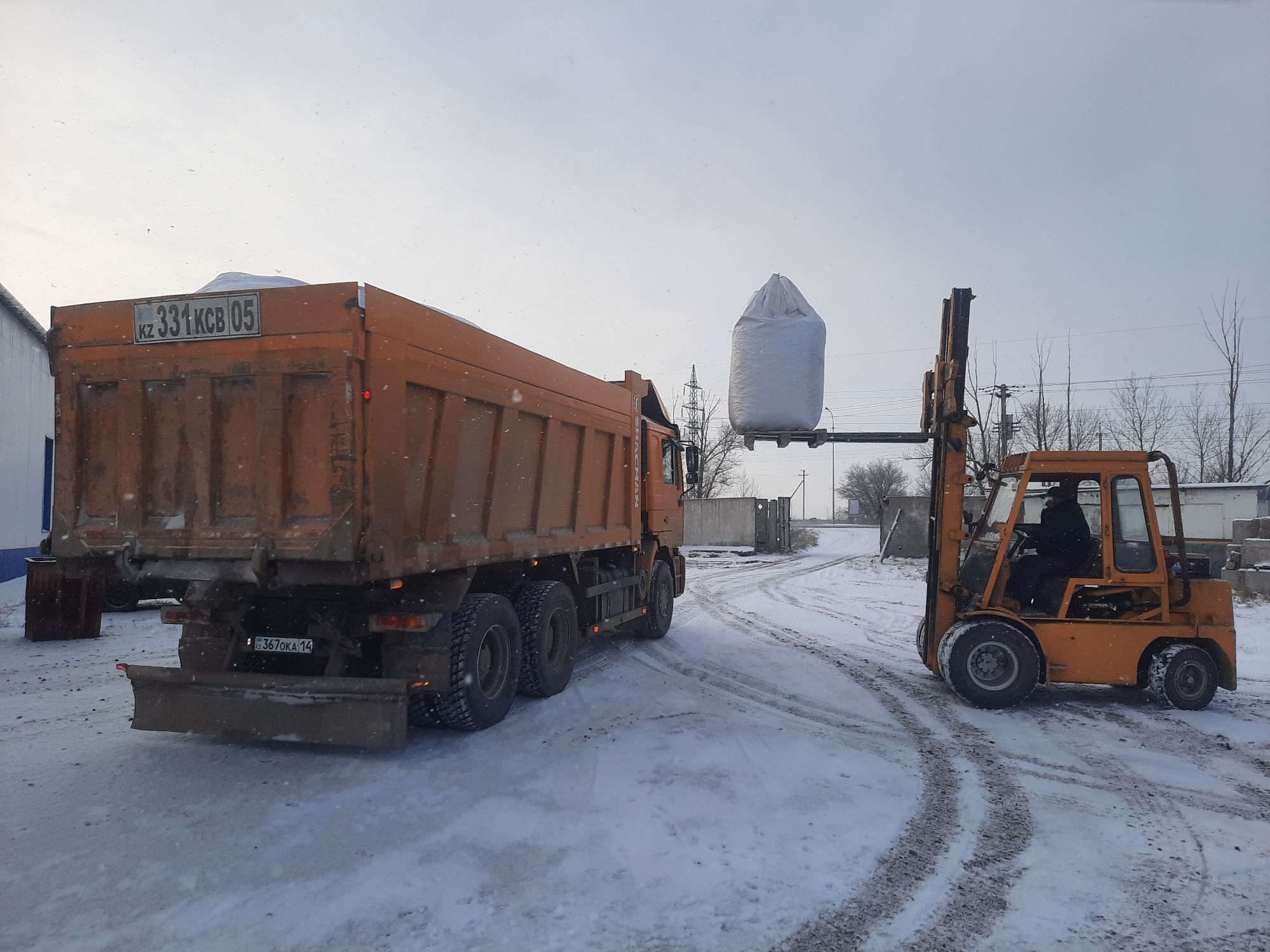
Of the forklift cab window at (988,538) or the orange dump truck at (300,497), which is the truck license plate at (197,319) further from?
the forklift cab window at (988,538)

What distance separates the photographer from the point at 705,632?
11.4m

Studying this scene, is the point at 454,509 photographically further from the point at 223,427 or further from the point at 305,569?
the point at 223,427

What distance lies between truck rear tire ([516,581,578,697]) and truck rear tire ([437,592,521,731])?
291mm

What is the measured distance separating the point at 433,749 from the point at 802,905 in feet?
10.1

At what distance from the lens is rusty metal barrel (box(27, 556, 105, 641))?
9.38 m

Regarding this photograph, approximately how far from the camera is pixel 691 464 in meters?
11.7

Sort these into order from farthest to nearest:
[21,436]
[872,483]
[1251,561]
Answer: [872,483] < [21,436] < [1251,561]

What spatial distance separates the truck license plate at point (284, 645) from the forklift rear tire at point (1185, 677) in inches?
275

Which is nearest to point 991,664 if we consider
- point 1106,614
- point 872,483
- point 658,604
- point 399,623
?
point 1106,614

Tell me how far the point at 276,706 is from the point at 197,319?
2548mm

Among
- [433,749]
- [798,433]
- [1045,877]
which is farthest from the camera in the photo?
[798,433]

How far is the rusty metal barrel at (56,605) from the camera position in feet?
30.8

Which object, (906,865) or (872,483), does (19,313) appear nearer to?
(906,865)

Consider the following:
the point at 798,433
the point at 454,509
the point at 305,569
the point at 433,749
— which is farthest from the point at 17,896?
the point at 798,433
